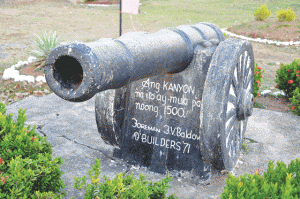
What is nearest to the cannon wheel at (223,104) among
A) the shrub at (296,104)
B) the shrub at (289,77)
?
the shrub at (296,104)

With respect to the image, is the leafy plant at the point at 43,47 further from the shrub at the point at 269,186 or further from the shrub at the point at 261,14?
the shrub at the point at 261,14

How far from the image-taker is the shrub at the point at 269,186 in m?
1.74

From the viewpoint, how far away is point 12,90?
6.06 metres

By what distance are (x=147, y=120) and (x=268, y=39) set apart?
10.4 meters

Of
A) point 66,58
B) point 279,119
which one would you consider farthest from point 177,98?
point 279,119

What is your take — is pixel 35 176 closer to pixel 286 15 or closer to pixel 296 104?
pixel 296 104

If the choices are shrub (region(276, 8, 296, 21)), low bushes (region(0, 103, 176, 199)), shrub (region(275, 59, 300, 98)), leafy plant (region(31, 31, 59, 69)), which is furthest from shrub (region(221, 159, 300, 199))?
shrub (region(276, 8, 296, 21))

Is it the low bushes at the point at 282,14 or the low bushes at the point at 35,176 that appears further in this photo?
the low bushes at the point at 282,14

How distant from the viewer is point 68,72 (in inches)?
73.8

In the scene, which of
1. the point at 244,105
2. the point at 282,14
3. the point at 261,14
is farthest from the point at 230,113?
the point at 261,14

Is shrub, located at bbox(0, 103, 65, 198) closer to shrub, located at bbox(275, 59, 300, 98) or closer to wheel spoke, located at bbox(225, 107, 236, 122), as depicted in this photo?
wheel spoke, located at bbox(225, 107, 236, 122)

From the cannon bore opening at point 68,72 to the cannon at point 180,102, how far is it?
0.83 ft

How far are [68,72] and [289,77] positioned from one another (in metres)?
4.91

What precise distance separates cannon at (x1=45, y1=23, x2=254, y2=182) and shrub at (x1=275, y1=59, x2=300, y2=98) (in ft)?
7.78
